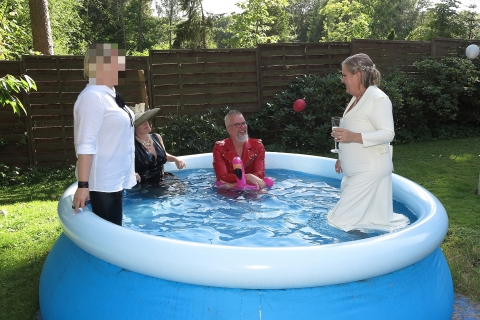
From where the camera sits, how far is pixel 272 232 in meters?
3.50

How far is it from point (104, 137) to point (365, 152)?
5.62 feet

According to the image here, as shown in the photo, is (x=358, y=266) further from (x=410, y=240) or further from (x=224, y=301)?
(x=224, y=301)

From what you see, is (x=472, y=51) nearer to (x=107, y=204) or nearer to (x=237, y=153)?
(x=237, y=153)

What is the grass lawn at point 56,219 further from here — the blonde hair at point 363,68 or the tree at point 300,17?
the tree at point 300,17

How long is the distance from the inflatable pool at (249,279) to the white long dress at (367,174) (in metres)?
0.54

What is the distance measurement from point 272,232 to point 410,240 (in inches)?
48.6

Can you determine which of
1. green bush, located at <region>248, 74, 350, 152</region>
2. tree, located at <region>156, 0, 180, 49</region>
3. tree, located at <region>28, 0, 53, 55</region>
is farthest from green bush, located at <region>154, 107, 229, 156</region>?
tree, located at <region>156, 0, 180, 49</region>

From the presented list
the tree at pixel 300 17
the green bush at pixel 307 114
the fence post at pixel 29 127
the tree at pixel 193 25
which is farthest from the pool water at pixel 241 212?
the tree at pixel 300 17

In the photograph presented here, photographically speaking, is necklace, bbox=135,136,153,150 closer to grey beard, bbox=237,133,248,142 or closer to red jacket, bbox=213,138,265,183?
red jacket, bbox=213,138,265,183

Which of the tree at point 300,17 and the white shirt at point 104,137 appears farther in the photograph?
the tree at point 300,17

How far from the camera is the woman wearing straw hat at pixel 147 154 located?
440 cm

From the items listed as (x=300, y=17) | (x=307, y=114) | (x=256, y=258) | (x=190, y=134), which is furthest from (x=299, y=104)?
(x=300, y=17)

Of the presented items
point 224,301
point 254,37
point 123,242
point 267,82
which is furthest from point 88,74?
point 254,37

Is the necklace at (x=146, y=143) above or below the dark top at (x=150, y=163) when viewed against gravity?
above
